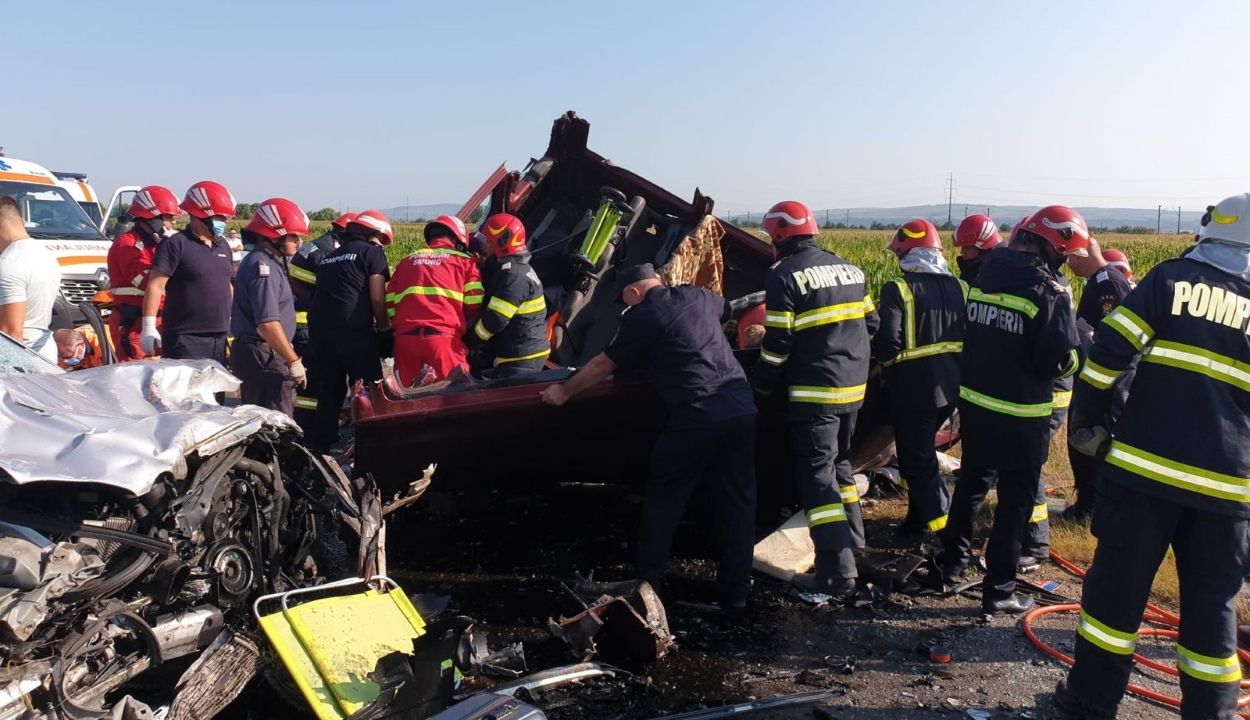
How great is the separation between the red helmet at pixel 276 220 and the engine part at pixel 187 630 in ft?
9.96

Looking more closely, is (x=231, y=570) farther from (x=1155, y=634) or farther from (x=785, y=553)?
(x=1155, y=634)

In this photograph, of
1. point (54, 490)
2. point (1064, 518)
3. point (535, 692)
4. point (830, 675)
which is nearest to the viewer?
point (54, 490)

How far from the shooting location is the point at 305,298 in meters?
6.46

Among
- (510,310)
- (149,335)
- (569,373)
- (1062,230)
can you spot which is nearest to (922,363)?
(1062,230)

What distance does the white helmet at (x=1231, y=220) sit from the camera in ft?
10.2

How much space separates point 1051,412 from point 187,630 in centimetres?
366

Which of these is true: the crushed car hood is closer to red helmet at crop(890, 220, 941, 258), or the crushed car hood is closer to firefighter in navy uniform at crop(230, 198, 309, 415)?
firefighter in navy uniform at crop(230, 198, 309, 415)

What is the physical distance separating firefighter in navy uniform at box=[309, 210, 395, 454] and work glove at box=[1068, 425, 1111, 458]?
4047 millimetres

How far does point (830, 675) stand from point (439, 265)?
127 inches

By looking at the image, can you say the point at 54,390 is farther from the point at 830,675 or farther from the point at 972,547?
the point at 972,547

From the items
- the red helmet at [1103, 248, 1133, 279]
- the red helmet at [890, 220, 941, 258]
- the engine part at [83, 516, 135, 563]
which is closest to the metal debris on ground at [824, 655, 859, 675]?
the red helmet at [890, 220, 941, 258]

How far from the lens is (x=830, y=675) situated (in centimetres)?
364

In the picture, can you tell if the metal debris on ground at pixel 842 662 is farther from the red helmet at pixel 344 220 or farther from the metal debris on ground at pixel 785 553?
the red helmet at pixel 344 220

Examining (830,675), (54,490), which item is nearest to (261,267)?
(54,490)
